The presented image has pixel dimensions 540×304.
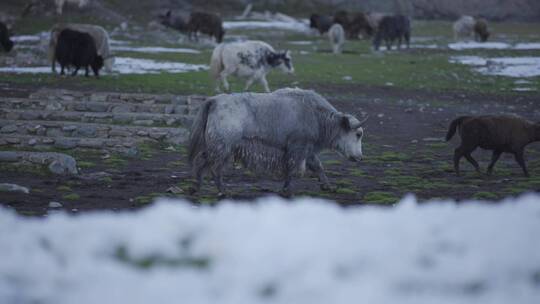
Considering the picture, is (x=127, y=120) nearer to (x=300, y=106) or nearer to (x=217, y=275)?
(x=300, y=106)

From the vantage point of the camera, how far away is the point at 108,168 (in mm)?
12164

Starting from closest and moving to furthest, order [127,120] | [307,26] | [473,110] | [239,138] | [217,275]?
1. [217,275]
2. [239,138]
3. [127,120]
4. [473,110]
5. [307,26]

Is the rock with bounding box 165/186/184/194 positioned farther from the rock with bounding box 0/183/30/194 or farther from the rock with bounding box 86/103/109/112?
the rock with bounding box 86/103/109/112

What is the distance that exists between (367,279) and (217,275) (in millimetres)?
850

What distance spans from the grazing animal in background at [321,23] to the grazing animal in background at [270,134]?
36299 mm

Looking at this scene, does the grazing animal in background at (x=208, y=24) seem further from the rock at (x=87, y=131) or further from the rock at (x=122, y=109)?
the rock at (x=87, y=131)

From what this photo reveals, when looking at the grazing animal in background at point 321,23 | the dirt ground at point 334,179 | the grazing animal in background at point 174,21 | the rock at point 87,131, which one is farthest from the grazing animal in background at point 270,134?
the grazing animal in background at point 321,23

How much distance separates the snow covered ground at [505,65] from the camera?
27.5 metres

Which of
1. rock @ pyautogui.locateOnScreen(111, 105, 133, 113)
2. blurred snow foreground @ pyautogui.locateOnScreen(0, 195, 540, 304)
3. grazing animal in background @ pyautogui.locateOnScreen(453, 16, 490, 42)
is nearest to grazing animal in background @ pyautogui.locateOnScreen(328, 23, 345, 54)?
grazing animal in background @ pyautogui.locateOnScreen(453, 16, 490, 42)

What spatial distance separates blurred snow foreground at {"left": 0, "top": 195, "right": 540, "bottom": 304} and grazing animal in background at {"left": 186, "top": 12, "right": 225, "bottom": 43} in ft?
117

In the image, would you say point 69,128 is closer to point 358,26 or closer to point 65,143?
point 65,143

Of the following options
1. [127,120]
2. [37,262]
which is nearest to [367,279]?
[37,262]

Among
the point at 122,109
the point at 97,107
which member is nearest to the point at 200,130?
the point at 122,109

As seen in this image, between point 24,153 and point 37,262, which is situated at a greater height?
point 37,262
